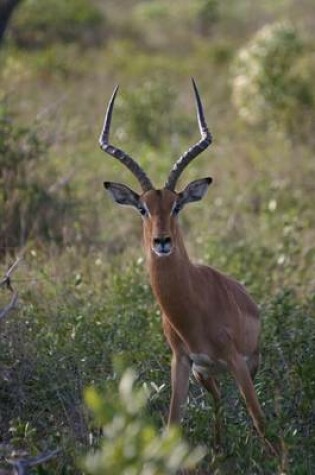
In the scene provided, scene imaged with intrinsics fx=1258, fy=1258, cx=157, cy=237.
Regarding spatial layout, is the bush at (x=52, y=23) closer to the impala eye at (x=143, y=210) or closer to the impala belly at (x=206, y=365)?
the impala eye at (x=143, y=210)

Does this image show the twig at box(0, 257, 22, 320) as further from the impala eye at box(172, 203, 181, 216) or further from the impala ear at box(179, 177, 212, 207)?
the impala ear at box(179, 177, 212, 207)

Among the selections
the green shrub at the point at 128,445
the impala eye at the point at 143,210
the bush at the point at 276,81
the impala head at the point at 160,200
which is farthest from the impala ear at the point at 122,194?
the bush at the point at 276,81

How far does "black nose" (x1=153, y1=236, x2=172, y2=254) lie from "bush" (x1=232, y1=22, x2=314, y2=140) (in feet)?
31.6

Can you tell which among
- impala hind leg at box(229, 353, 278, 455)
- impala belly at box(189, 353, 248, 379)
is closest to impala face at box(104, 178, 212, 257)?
impala belly at box(189, 353, 248, 379)

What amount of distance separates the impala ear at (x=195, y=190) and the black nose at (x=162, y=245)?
1.98ft

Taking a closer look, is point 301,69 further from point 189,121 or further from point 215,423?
point 215,423

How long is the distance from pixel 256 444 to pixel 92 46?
20.4 metres

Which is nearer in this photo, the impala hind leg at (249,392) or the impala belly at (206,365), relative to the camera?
the impala hind leg at (249,392)

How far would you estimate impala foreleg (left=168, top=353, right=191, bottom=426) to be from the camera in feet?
22.4

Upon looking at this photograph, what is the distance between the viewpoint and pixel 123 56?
24.0 metres

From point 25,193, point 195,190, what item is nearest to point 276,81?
point 25,193

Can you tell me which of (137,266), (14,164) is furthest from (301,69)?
(137,266)

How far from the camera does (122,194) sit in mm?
7117

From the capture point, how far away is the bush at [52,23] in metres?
25.2
